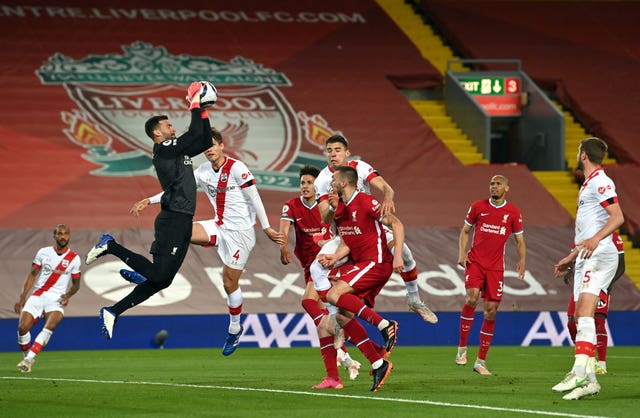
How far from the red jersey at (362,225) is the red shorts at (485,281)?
4064 mm

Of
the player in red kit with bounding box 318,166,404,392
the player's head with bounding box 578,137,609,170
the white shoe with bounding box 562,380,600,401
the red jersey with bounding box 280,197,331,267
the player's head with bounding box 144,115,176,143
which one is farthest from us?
the red jersey with bounding box 280,197,331,267

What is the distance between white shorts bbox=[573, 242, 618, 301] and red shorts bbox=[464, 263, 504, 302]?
473 centimetres

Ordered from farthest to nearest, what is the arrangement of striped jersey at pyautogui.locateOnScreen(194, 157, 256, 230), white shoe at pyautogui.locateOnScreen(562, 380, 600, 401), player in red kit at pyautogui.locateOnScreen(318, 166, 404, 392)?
striped jersey at pyautogui.locateOnScreen(194, 157, 256, 230) → player in red kit at pyautogui.locateOnScreen(318, 166, 404, 392) → white shoe at pyautogui.locateOnScreen(562, 380, 600, 401)

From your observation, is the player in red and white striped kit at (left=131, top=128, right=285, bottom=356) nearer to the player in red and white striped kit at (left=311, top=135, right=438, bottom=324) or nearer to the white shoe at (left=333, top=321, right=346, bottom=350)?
the player in red and white striped kit at (left=311, top=135, right=438, bottom=324)

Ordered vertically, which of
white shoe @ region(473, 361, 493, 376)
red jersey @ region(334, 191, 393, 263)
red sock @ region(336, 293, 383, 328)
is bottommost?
white shoe @ region(473, 361, 493, 376)

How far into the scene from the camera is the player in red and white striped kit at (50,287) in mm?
16547

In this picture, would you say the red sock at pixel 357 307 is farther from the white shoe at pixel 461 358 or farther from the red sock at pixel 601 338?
the white shoe at pixel 461 358

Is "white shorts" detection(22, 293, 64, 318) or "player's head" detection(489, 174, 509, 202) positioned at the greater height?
"player's head" detection(489, 174, 509, 202)

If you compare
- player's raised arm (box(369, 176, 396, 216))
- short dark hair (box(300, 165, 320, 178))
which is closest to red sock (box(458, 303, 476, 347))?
short dark hair (box(300, 165, 320, 178))

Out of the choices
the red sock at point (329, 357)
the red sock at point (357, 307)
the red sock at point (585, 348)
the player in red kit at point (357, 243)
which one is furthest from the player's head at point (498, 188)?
the red sock at point (585, 348)

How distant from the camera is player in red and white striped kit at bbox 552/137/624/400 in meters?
9.90

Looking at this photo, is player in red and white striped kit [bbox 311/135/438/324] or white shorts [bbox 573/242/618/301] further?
player in red and white striped kit [bbox 311/135/438/324]

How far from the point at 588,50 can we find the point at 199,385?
70.7 ft

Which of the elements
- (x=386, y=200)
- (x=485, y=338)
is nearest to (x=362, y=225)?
(x=386, y=200)
